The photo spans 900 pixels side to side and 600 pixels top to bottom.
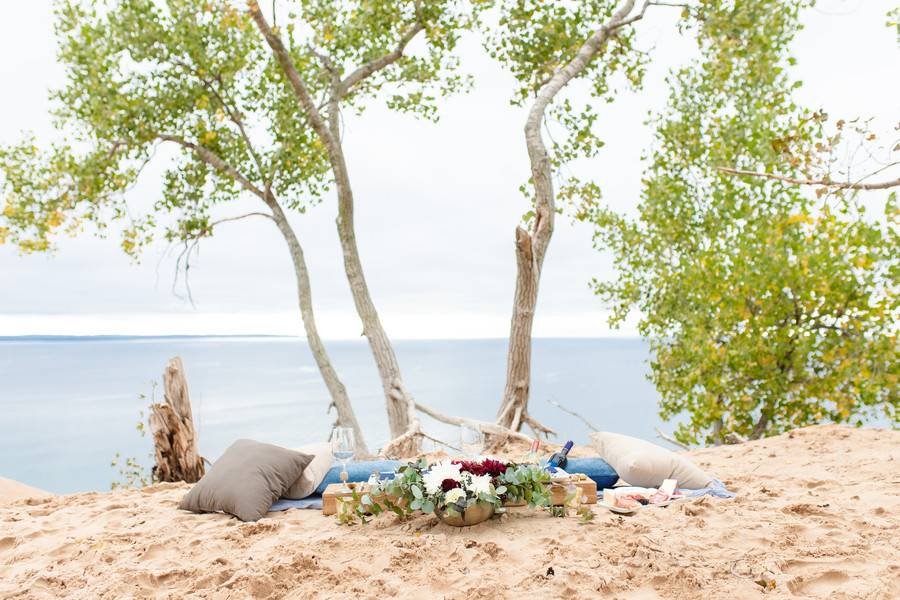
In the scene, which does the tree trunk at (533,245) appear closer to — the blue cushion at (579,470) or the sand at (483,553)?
the blue cushion at (579,470)

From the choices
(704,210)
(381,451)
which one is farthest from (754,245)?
(381,451)

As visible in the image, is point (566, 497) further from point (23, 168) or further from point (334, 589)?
point (23, 168)

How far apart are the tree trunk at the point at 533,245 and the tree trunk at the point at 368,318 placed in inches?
43.3

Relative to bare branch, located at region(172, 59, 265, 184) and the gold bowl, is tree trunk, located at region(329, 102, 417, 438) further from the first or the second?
the gold bowl

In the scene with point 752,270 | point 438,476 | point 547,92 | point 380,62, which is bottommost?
point 438,476

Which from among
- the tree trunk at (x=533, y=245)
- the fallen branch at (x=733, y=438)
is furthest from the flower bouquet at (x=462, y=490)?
the fallen branch at (x=733, y=438)

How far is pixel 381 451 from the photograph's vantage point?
6.16 meters

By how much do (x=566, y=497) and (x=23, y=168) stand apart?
22.1ft

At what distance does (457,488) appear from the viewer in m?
3.31

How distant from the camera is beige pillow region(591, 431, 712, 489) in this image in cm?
397

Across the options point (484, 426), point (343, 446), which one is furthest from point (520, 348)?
point (343, 446)

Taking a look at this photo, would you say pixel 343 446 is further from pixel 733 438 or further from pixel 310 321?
pixel 733 438

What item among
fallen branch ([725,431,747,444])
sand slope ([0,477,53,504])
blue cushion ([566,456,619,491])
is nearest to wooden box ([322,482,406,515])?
blue cushion ([566,456,619,491])

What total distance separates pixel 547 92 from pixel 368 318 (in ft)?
9.63
